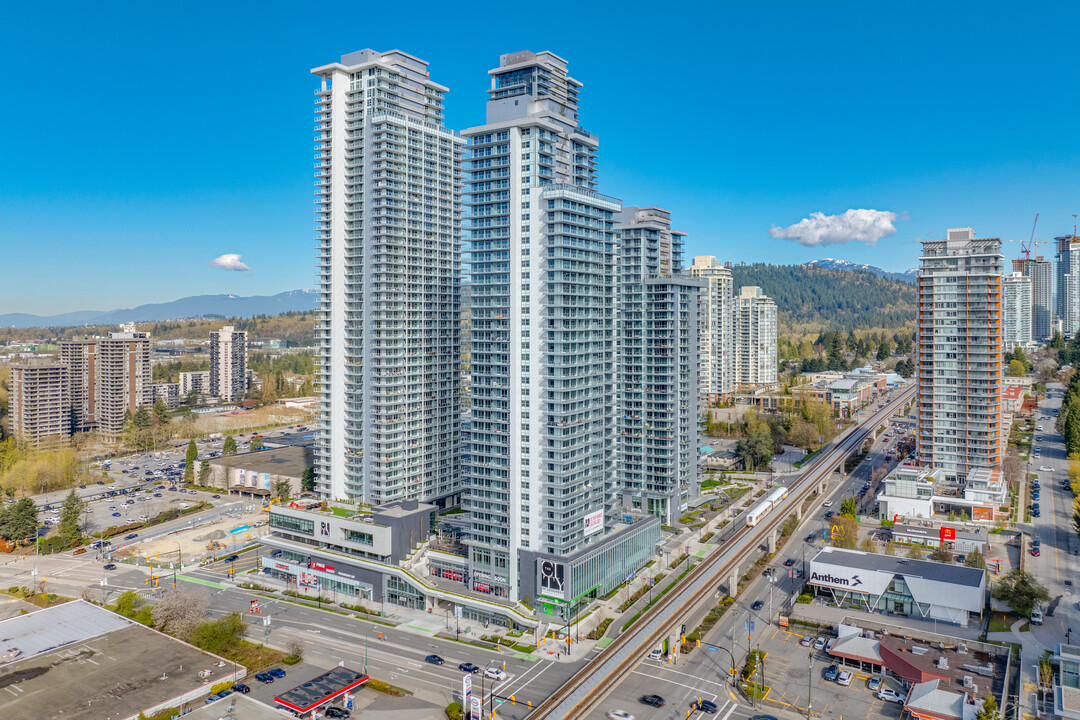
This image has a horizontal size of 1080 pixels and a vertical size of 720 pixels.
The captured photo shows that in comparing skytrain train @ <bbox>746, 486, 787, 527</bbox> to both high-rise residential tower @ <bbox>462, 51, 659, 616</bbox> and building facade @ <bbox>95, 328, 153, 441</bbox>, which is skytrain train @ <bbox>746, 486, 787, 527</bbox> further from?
building facade @ <bbox>95, 328, 153, 441</bbox>

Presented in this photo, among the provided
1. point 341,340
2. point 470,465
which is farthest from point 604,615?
point 341,340

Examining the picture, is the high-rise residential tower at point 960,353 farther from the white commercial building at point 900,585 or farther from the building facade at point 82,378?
the building facade at point 82,378

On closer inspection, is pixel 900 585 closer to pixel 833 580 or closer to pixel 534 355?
pixel 833 580

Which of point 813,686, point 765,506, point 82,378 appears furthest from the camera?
point 82,378

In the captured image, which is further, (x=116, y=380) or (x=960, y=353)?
(x=116, y=380)

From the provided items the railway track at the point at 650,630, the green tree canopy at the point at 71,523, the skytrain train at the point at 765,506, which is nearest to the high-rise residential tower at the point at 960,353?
the skytrain train at the point at 765,506

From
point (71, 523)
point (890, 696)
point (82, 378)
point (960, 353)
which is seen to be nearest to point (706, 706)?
point (890, 696)
